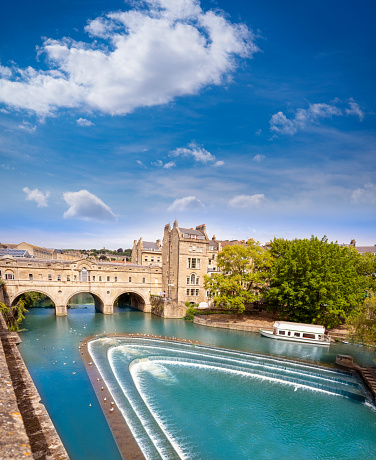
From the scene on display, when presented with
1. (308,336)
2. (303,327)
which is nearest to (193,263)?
(303,327)

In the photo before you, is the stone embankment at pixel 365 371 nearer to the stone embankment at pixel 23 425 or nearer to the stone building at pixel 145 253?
the stone embankment at pixel 23 425

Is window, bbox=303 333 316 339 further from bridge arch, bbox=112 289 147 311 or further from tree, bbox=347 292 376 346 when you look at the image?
bridge arch, bbox=112 289 147 311

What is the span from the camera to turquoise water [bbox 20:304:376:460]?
16291mm

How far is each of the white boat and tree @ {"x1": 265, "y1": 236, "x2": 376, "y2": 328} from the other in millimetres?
3044

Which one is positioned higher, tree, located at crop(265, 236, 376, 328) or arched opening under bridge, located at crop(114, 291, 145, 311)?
tree, located at crop(265, 236, 376, 328)

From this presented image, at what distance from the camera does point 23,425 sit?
29.6 feet

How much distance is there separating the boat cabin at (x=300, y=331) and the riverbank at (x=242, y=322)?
13.0 ft

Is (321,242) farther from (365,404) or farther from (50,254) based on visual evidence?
(50,254)

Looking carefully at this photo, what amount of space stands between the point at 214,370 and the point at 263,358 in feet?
21.1

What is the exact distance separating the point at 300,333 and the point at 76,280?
38.3 m

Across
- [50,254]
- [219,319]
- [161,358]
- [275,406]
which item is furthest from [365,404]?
[50,254]

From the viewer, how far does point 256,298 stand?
160 ft

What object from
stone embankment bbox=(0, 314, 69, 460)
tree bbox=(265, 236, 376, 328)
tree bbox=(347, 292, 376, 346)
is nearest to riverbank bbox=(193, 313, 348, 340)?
tree bbox=(265, 236, 376, 328)

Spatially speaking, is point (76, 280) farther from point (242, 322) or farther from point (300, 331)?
point (300, 331)
